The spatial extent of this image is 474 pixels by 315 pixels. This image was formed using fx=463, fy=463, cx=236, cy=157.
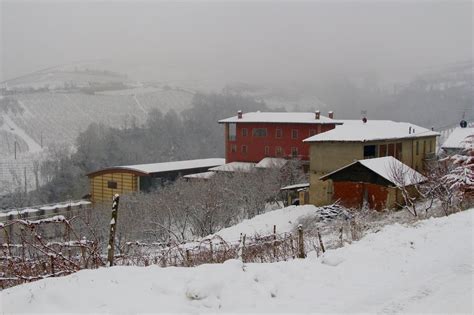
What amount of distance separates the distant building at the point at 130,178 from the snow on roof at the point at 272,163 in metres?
8.18

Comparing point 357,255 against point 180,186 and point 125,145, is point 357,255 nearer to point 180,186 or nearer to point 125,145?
point 180,186

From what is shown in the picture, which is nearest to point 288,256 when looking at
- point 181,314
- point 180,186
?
point 181,314

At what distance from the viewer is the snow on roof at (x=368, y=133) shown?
105 ft

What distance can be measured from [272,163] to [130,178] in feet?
45.3

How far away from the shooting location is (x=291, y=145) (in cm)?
4769

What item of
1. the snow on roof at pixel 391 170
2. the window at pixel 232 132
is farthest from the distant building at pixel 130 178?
the snow on roof at pixel 391 170

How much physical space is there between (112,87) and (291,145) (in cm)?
10016

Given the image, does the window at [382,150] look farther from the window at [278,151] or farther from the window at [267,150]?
the window at [267,150]

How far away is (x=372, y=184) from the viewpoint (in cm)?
2547

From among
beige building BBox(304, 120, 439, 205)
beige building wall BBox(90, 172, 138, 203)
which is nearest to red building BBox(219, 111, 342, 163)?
beige building wall BBox(90, 172, 138, 203)

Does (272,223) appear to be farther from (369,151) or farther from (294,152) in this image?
(294,152)

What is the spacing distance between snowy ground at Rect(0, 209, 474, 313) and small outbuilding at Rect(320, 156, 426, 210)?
16092 mm

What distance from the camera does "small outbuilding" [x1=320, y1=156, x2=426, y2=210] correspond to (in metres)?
24.7

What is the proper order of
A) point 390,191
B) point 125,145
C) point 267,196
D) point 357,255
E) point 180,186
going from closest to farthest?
point 357,255 → point 390,191 → point 267,196 → point 180,186 → point 125,145
